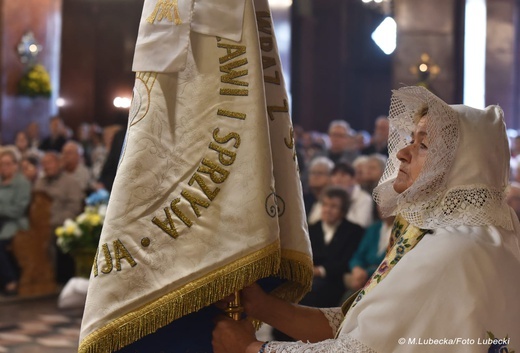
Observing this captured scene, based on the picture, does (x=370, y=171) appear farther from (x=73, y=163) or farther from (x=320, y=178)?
(x=73, y=163)

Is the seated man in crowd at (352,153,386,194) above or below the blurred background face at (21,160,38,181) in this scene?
above

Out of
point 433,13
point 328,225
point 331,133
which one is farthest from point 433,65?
point 328,225

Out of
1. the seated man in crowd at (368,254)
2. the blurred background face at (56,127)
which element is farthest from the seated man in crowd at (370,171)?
the blurred background face at (56,127)

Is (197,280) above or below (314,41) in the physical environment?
below

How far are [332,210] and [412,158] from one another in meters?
4.18

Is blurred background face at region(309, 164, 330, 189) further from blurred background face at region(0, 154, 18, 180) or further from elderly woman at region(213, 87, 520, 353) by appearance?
elderly woman at region(213, 87, 520, 353)

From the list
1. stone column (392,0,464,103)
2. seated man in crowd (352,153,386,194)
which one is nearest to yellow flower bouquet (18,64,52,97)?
stone column (392,0,464,103)

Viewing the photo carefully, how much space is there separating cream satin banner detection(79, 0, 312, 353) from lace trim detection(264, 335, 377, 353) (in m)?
0.24

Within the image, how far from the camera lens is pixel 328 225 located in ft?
22.4

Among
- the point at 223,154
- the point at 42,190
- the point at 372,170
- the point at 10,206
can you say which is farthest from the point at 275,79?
the point at 42,190

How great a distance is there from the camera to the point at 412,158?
8.48 feet

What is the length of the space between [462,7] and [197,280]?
10.5 metres

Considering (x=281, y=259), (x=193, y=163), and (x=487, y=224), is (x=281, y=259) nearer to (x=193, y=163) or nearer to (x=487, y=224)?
(x=193, y=163)

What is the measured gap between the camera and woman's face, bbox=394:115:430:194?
2549mm
